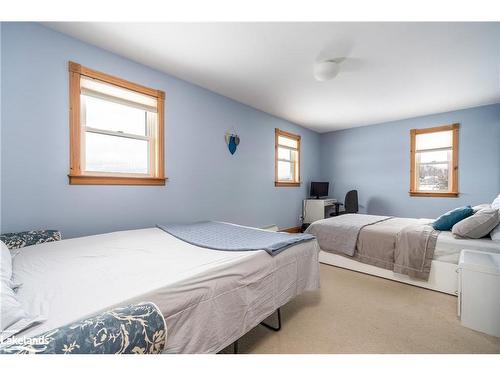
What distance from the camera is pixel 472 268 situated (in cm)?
177

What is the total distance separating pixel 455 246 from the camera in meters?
2.24

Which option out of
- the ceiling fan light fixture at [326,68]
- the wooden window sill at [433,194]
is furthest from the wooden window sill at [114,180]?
the wooden window sill at [433,194]

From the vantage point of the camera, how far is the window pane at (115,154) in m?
2.32

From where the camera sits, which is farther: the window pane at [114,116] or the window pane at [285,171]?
the window pane at [285,171]

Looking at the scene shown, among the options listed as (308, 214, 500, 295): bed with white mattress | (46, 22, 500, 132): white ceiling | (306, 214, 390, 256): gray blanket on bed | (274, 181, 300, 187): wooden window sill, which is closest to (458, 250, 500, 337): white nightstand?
(308, 214, 500, 295): bed with white mattress

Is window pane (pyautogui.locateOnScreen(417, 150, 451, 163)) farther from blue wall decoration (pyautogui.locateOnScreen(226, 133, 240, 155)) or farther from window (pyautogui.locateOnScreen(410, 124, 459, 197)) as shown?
blue wall decoration (pyautogui.locateOnScreen(226, 133, 240, 155))

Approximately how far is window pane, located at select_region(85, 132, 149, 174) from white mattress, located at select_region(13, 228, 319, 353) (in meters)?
0.92

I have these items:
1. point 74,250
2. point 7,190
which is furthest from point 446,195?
point 7,190

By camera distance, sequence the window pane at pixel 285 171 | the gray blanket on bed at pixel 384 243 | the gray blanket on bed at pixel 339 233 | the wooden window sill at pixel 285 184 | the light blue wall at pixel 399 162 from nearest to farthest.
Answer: the gray blanket on bed at pixel 384 243
the gray blanket on bed at pixel 339 233
the light blue wall at pixel 399 162
the wooden window sill at pixel 285 184
the window pane at pixel 285 171

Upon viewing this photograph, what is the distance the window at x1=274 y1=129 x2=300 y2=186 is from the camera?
4.65 m

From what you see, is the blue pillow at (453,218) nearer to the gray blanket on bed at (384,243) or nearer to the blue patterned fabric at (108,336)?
the gray blanket on bed at (384,243)

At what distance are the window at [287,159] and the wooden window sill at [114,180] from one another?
2.54m
